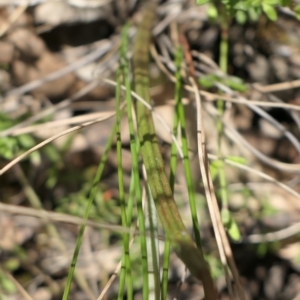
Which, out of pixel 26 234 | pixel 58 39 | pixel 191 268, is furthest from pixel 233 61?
pixel 191 268

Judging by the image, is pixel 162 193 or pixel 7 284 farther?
pixel 7 284

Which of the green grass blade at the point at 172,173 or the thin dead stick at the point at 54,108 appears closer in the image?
the green grass blade at the point at 172,173

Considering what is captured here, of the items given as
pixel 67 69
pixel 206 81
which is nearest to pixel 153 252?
pixel 206 81

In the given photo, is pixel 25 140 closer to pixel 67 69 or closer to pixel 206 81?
pixel 67 69

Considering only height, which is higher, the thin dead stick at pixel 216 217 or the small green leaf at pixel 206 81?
the small green leaf at pixel 206 81

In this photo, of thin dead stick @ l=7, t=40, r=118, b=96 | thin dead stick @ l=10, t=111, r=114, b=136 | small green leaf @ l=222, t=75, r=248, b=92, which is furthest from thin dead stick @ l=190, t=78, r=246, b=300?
thin dead stick @ l=7, t=40, r=118, b=96

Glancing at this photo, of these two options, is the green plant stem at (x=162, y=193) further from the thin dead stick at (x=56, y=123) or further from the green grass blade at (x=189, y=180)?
the thin dead stick at (x=56, y=123)

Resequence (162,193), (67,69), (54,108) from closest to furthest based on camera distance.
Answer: (162,193), (54,108), (67,69)

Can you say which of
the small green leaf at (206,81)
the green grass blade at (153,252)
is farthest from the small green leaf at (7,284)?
the small green leaf at (206,81)

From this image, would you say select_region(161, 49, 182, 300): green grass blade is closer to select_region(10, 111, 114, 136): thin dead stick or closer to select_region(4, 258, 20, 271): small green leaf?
select_region(10, 111, 114, 136): thin dead stick
